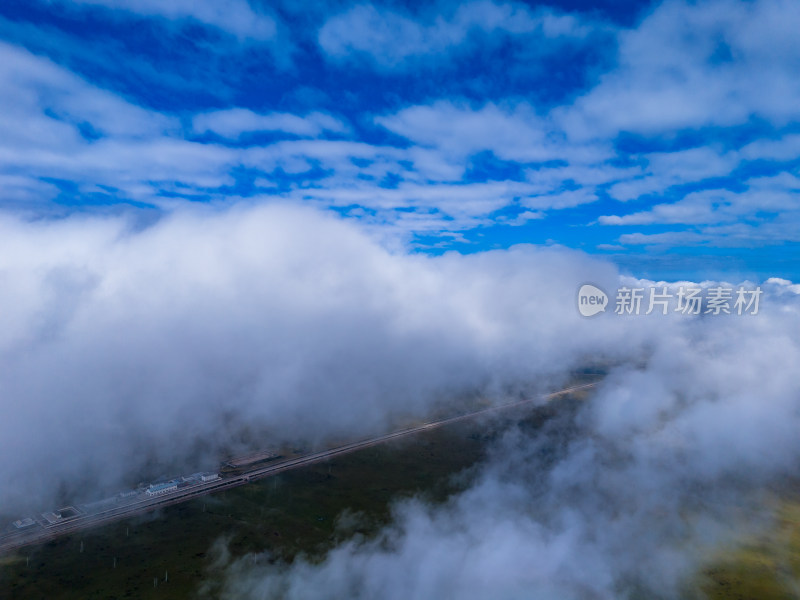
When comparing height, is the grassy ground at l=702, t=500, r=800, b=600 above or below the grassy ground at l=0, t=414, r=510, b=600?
below

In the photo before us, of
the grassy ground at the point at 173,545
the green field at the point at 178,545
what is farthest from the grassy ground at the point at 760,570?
the grassy ground at the point at 173,545

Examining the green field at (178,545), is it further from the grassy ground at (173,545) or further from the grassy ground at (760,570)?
the grassy ground at (760,570)

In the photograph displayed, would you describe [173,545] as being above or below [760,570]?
above

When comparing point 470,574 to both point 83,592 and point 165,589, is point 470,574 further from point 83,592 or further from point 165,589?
point 83,592

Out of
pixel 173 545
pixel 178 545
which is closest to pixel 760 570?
pixel 178 545

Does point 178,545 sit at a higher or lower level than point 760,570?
higher

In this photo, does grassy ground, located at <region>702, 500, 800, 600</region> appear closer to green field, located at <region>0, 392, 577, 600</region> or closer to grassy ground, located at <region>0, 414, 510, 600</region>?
green field, located at <region>0, 392, 577, 600</region>

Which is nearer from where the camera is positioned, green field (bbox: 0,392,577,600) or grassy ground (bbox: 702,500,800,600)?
green field (bbox: 0,392,577,600)

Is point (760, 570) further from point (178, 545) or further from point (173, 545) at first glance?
point (173, 545)

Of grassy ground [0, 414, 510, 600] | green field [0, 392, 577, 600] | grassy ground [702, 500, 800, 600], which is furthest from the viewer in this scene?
grassy ground [702, 500, 800, 600]

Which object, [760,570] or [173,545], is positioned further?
[173,545]

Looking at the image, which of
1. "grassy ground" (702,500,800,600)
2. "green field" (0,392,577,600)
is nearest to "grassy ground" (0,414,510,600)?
"green field" (0,392,577,600)

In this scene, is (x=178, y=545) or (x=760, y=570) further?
(x=178, y=545)
